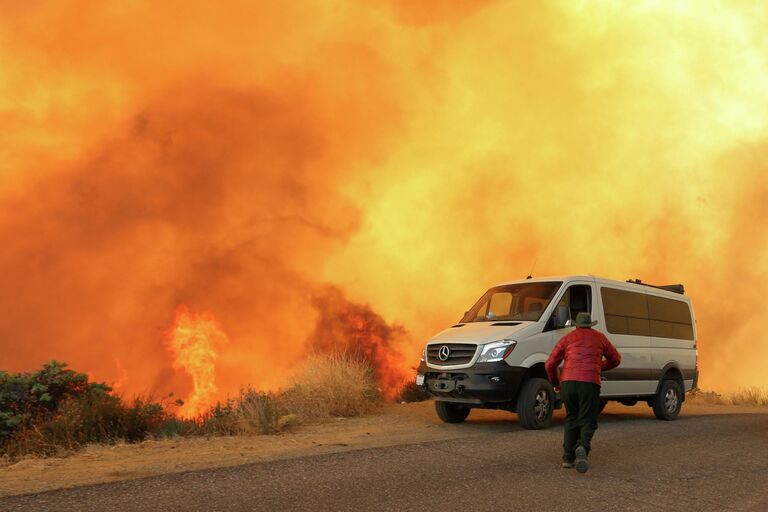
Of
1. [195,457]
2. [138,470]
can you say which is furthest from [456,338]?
[138,470]

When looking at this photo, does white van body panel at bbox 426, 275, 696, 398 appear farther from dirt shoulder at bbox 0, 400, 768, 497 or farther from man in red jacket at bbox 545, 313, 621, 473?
Result: man in red jacket at bbox 545, 313, 621, 473

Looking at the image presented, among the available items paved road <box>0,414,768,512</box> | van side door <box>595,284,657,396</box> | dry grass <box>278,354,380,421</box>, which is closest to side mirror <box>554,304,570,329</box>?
van side door <box>595,284,657,396</box>

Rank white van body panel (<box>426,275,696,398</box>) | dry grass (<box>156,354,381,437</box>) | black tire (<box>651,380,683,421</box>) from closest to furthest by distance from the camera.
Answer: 1. white van body panel (<box>426,275,696,398</box>)
2. dry grass (<box>156,354,381,437</box>)
3. black tire (<box>651,380,683,421</box>)

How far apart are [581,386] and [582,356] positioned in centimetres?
35

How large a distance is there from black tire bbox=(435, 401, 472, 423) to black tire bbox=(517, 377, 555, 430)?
5.38ft

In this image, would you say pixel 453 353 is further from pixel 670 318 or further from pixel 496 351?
pixel 670 318

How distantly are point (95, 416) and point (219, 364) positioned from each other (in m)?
38.5

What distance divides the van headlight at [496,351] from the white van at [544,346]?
16 millimetres

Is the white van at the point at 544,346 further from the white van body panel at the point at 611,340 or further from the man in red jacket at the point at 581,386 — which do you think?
the man in red jacket at the point at 581,386

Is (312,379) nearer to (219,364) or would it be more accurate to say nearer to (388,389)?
(388,389)

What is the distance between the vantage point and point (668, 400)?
44.3 feet

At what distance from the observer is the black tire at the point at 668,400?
43.5 feet

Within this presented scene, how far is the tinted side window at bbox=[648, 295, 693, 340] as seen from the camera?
13.4m

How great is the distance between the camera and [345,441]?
10266mm
